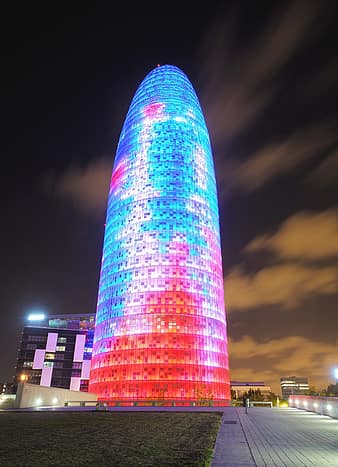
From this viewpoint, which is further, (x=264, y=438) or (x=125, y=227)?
(x=125, y=227)

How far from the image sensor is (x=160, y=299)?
96.4 metres

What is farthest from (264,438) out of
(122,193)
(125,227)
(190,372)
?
(122,193)

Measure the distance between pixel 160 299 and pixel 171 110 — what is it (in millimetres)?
65710

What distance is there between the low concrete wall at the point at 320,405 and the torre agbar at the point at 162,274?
149ft

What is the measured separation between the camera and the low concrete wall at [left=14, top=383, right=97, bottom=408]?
44.8 m

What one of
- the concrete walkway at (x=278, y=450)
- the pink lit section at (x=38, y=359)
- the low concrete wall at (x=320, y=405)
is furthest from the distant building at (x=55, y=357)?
the concrete walkway at (x=278, y=450)

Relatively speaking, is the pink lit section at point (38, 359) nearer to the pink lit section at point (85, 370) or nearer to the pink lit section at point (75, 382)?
the pink lit section at point (75, 382)

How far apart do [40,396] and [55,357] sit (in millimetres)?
112397

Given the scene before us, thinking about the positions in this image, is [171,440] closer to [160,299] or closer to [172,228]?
[160,299]

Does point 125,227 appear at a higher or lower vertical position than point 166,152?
lower

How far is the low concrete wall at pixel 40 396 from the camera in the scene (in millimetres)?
44844

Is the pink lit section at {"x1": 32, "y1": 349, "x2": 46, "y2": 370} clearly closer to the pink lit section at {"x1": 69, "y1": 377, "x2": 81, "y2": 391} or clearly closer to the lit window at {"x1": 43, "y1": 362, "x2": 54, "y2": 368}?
the lit window at {"x1": 43, "y1": 362, "x2": 54, "y2": 368}

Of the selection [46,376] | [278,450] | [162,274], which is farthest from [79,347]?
[278,450]

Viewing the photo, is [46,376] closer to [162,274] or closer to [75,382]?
[75,382]
